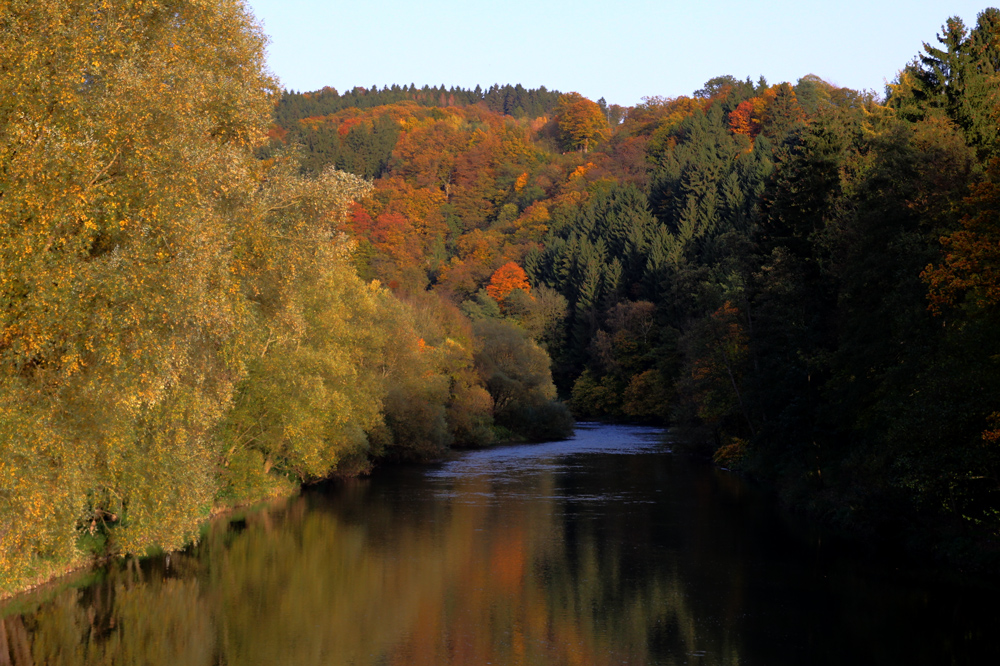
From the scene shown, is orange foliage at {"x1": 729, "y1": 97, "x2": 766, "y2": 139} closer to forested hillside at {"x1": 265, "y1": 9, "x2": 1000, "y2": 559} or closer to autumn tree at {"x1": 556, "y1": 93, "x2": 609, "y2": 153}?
forested hillside at {"x1": 265, "y1": 9, "x2": 1000, "y2": 559}

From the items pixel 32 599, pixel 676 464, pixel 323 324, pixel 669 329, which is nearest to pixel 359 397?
pixel 323 324

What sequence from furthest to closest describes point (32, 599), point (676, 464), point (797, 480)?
point (676, 464) → point (797, 480) → point (32, 599)

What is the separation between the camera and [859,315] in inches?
1155

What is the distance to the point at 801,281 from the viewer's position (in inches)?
1467

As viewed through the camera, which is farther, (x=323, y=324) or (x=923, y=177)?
(x=323, y=324)

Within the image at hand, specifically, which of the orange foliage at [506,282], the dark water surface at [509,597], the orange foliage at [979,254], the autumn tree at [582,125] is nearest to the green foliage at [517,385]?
the orange foliage at [506,282]

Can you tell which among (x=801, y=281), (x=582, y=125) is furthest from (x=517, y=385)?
(x=582, y=125)

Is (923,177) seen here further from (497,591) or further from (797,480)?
(497,591)

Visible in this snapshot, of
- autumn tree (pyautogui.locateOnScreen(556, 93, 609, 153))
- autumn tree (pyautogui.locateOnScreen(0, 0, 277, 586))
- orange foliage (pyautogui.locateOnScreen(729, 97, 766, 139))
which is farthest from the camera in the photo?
autumn tree (pyautogui.locateOnScreen(556, 93, 609, 153))

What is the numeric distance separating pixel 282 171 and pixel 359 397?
22.2 meters

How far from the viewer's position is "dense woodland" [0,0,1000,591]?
15.1 metres

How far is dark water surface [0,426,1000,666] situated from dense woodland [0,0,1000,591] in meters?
1.82

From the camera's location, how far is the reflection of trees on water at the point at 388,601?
17828 millimetres

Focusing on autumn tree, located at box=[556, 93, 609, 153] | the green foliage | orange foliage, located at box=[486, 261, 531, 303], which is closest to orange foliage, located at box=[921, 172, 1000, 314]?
the green foliage
